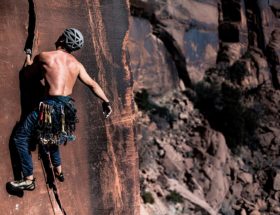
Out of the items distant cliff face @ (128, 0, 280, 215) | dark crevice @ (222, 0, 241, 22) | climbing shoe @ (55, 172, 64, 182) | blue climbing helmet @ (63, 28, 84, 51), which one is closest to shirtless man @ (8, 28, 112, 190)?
blue climbing helmet @ (63, 28, 84, 51)

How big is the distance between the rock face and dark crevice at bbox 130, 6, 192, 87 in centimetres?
525

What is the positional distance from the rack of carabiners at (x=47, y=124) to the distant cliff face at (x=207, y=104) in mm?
4154

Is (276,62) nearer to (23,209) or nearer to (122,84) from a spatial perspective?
(122,84)

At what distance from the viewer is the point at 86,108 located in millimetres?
5488

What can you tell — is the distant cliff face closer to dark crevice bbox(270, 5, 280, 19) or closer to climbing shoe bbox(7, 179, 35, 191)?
dark crevice bbox(270, 5, 280, 19)

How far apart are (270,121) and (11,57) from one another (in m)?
9.48

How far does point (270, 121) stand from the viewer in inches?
501


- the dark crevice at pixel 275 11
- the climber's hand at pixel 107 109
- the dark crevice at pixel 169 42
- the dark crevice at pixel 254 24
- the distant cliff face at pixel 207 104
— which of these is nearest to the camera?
the climber's hand at pixel 107 109

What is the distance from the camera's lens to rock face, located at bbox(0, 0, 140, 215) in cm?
481

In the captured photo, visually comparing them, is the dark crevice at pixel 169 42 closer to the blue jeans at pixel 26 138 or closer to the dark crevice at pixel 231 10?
the dark crevice at pixel 231 10

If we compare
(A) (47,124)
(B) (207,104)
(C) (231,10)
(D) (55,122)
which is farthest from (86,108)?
(C) (231,10)

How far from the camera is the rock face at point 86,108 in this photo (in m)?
4.81

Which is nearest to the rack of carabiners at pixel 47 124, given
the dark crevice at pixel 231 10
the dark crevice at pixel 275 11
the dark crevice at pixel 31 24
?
the dark crevice at pixel 31 24

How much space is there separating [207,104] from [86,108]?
294 inches
